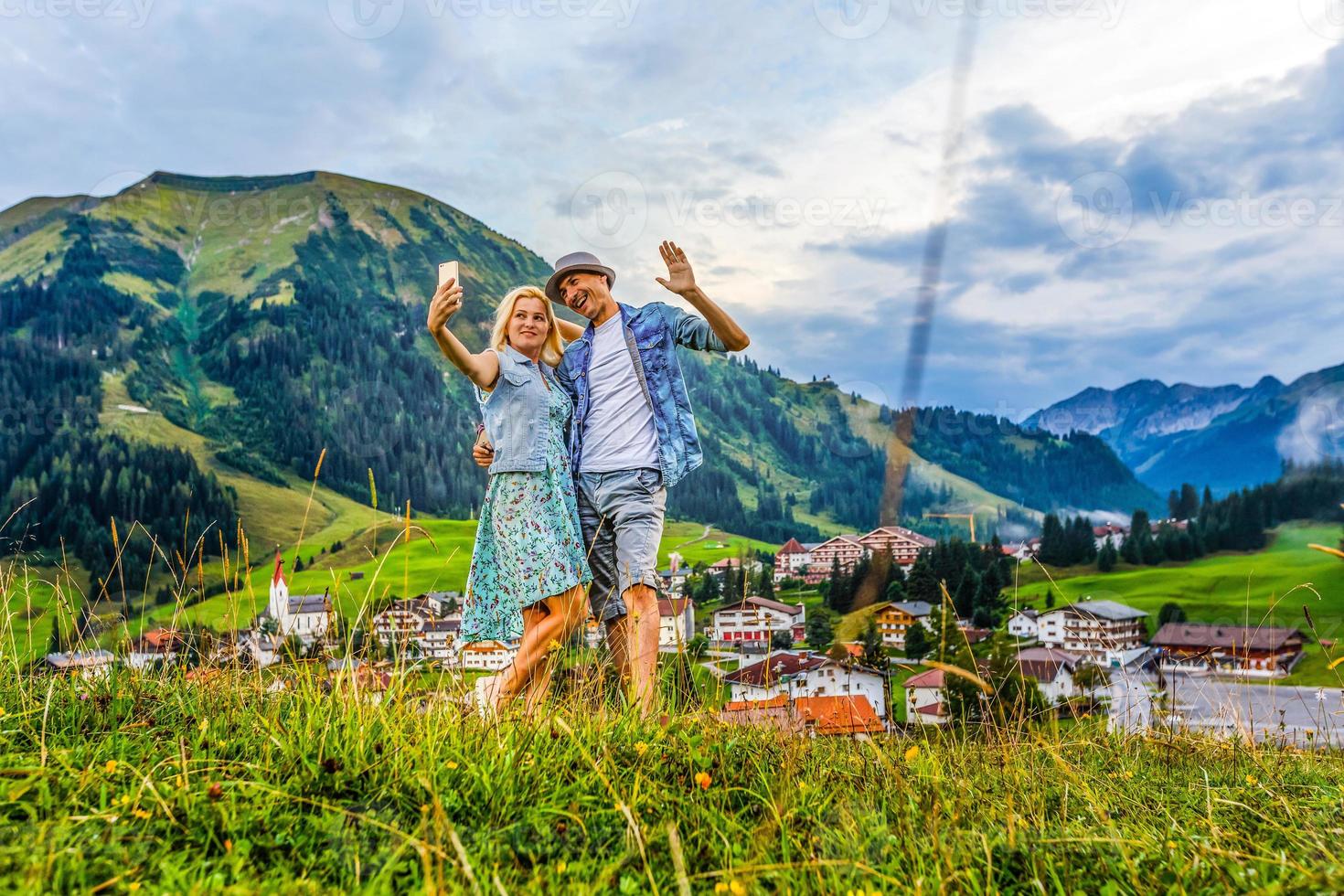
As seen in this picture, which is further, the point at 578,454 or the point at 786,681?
the point at 578,454

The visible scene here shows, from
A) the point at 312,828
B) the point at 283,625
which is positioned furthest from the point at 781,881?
the point at 283,625

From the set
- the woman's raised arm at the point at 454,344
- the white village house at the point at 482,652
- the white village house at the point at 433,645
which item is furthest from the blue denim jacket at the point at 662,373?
the white village house at the point at 433,645

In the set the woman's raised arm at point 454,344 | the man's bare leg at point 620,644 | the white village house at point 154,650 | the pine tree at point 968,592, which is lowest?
the pine tree at point 968,592

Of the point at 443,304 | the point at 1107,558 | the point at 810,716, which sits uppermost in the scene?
the point at 443,304

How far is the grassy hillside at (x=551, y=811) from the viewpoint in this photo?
282cm

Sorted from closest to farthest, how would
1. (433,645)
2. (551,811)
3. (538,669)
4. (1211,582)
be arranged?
(551,811)
(433,645)
(538,669)
(1211,582)

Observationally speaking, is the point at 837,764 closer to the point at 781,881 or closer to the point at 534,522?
the point at 781,881

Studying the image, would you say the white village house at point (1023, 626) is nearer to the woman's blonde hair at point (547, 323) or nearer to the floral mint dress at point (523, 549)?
the floral mint dress at point (523, 549)

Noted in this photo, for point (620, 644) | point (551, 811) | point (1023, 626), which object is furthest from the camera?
point (1023, 626)

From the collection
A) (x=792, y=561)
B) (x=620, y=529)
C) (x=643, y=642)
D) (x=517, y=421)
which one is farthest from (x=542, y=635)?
(x=792, y=561)

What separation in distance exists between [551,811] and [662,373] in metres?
4.07

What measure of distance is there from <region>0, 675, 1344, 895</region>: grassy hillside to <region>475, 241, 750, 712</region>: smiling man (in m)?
2.06

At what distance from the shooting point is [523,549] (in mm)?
6375

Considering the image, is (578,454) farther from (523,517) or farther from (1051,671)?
(1051,671)
